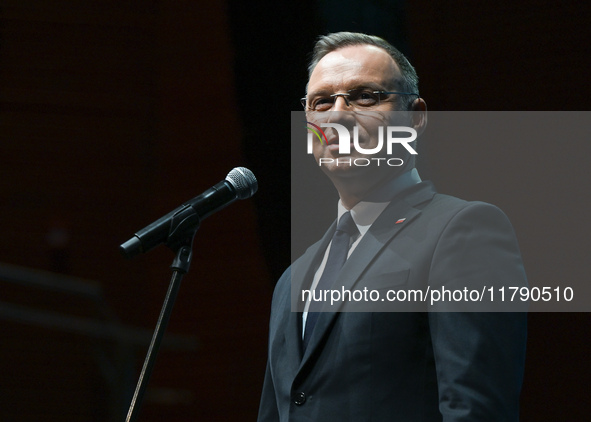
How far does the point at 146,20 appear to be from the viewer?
301 centimetres

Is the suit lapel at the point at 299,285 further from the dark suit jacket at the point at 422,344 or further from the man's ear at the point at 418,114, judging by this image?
the man's ear at the point at 418,114

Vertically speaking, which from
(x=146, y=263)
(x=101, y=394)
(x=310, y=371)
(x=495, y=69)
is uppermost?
(x=495, y=69)

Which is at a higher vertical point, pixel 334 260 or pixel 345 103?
pixel 345 103

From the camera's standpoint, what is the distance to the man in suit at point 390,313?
121 centimetres

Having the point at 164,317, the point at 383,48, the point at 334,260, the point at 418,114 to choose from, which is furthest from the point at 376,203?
the point at 164,317

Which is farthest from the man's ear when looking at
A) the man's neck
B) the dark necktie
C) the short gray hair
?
the dark necktie

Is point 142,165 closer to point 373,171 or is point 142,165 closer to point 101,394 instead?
point 101,394

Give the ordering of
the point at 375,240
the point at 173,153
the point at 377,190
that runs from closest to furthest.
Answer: the point at 375,240, the point at 377,190, the point at 173,153


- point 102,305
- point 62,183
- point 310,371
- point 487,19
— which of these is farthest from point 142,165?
point 310,371

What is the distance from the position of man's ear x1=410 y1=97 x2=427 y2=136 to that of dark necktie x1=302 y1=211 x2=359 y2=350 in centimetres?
29

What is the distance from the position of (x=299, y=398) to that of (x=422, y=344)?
0.26 meters

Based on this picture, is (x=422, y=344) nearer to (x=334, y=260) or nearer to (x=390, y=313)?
(x=390, y=313)

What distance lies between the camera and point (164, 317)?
3.81ft

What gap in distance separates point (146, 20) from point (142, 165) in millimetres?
645
